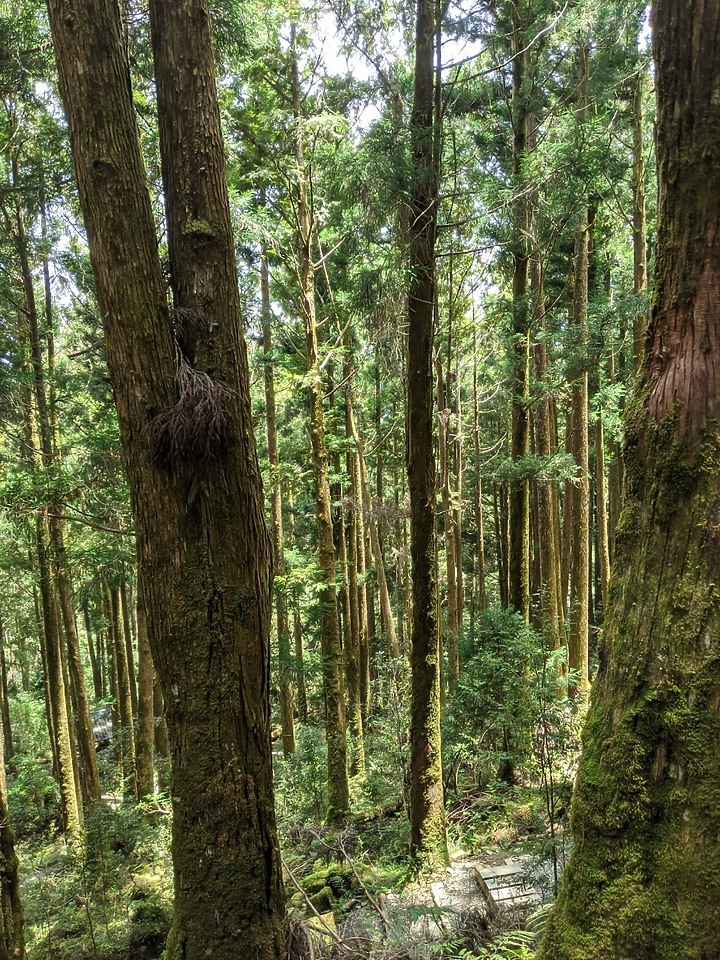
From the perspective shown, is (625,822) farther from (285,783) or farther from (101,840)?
(285,783)

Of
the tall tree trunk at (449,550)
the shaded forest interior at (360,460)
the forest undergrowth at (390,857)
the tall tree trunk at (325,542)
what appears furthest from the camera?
the tall tree trunk at (449,550)

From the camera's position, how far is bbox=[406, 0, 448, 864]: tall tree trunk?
6266mm

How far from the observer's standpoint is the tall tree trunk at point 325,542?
941 centimetres

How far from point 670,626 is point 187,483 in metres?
2.30

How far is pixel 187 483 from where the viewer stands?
296 centimetres

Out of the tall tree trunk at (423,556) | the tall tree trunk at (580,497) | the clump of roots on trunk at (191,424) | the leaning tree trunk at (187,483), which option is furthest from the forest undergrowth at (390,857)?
the tall tree trunk at (580,497)

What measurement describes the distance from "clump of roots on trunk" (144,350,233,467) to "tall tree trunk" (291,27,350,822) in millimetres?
6328

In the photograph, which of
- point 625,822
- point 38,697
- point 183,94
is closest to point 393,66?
point 183,94

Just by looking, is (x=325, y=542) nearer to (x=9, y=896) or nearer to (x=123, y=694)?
(x=9, y=896)

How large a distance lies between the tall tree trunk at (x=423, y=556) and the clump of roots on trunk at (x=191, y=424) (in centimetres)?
369

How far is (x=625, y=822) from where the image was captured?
2064 millimetres

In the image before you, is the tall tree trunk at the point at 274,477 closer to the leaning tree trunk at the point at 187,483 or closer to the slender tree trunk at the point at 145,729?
the slender tree trunk at the point at 145,729

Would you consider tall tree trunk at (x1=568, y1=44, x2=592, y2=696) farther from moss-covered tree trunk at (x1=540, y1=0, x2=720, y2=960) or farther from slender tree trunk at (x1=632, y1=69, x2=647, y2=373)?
moss-covered tree trunk at (x1=540, y1=0, x2=720, y2=960)

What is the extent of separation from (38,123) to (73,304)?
128 inches
